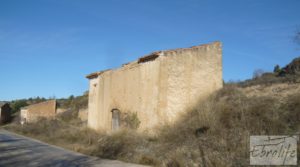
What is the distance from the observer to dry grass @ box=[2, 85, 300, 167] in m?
8.06

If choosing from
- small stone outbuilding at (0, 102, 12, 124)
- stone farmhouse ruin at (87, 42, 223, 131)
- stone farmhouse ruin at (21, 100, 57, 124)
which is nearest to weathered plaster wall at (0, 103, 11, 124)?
small stone outbuilding at (0, 102, 12, 124)

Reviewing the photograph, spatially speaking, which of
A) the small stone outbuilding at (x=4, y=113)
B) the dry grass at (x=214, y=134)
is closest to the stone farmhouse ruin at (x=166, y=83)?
the dry grass at (x=214, y=134)

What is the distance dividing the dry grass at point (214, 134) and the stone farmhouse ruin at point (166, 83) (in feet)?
3.07

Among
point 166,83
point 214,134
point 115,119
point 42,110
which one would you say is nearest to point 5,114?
point 42,110

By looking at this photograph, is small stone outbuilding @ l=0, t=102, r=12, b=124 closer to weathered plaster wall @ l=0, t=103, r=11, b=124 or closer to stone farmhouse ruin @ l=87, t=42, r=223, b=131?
weathered plaster wall @ l=0, t=103, r=11, b=124

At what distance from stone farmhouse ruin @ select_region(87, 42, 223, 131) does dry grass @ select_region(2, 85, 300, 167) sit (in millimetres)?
936

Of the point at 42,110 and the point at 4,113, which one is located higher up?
the point at 42,110

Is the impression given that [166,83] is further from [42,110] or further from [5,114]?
[5,114]

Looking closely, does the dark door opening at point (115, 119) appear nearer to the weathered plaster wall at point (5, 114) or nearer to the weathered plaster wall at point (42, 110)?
the weathered plaster wall at point (42, 110)

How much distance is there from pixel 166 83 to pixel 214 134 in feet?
15.8

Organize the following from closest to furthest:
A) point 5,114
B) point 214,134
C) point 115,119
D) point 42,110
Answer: point 214,134 < point 115,119 < point 42,110 < point 5,114

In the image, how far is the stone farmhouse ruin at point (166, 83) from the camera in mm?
13812

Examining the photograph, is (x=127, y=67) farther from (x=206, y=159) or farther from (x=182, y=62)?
(x=206, y=159)

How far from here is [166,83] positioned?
13.9 meters
